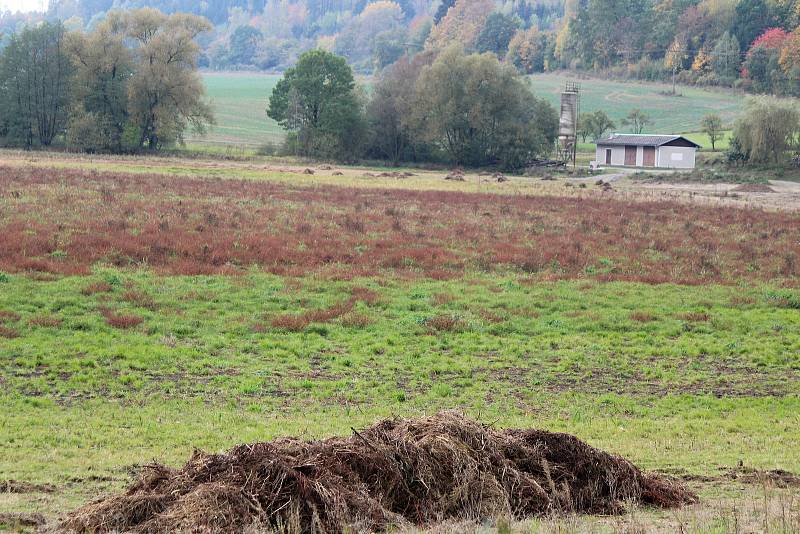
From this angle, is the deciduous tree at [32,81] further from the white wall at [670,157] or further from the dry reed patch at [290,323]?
the dry reed patch at [290,323]

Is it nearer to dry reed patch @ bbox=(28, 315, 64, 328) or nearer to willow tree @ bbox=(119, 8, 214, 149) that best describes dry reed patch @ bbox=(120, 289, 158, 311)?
dry reed patch @ bbox=(28, 315, 64, 328)

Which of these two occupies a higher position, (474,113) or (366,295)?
(474,113)

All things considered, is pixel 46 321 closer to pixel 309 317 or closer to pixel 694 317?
pixel 309 317

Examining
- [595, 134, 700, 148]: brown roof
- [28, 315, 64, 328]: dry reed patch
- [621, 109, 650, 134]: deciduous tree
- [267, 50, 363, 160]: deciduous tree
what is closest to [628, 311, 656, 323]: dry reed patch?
[28, 315, 64, 328]: dry reed patch

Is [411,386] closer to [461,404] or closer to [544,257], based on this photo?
[461,404]

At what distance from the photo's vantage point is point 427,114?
9438 centimetres

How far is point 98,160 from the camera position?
71.8 m

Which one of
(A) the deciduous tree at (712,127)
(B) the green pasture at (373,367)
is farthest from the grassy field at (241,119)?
(B) the green pasture at (373,367)

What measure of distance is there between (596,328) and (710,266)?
983cm

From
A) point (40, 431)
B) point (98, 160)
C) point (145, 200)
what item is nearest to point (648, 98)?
point (98, 160)

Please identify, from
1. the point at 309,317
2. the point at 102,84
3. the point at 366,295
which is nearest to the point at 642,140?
the point at 102,84

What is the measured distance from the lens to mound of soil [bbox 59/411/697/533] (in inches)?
280

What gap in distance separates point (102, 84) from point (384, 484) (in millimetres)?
90026

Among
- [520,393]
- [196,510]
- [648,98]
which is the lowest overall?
[520,393]
